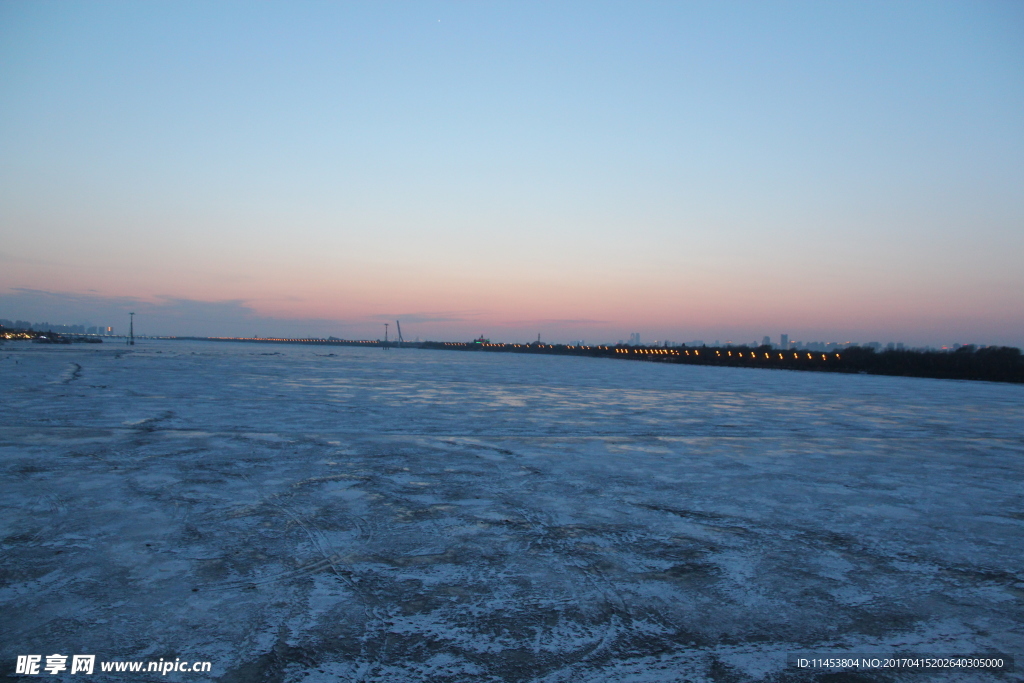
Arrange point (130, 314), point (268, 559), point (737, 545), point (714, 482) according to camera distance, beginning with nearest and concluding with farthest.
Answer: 1. point (268, 559)
2. point (737, 545)
3. point (714, 482)
4. point (130, 314)

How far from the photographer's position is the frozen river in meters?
2.62

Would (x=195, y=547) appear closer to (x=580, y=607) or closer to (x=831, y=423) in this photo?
(x=580, y=607)

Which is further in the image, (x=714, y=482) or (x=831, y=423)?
(x=831, y=423)

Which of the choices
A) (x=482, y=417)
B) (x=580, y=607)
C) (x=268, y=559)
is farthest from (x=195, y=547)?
(x=482, y=417)

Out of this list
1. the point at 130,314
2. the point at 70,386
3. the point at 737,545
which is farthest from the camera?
the point at 130,314

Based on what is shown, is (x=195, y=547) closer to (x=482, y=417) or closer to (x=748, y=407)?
(x=482, y=417)

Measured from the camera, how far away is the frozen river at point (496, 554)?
2625mm

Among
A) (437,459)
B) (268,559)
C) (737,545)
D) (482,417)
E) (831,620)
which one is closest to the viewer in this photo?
(831,620)

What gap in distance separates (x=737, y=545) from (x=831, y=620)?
109cm

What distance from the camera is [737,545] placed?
160 inches

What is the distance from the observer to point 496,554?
3.81m

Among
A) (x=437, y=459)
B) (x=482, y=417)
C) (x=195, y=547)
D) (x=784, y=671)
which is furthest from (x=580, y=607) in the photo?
(x=482, y=417)

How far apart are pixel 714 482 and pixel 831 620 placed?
306cm

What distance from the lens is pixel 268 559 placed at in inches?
143
